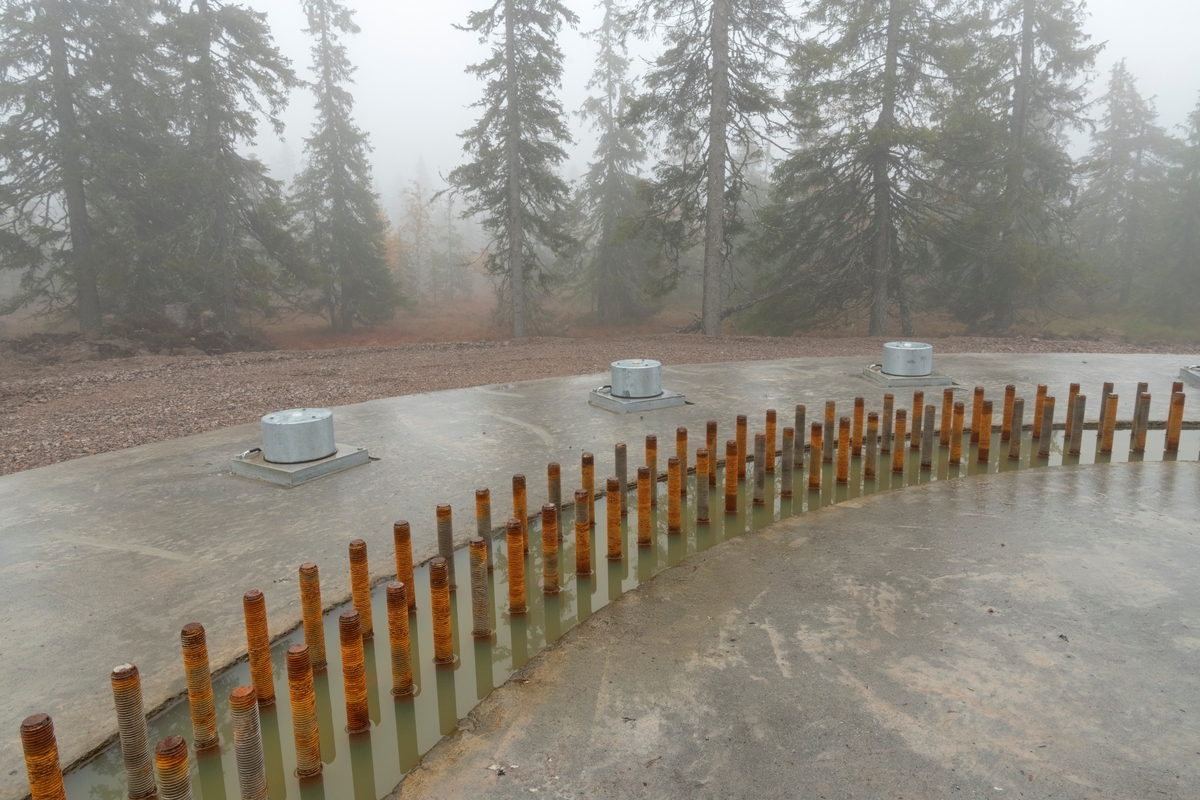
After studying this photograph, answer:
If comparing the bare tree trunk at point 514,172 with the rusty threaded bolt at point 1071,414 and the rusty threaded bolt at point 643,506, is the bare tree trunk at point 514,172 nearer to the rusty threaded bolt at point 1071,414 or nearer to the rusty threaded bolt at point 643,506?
the rusty threaded bolt at point 1071,414

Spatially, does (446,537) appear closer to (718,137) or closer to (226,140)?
(718,137)

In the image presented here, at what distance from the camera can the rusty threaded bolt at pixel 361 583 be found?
15.8ft

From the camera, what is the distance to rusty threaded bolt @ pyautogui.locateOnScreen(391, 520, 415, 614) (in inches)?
200

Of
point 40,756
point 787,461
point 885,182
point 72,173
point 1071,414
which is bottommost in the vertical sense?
point 787,461

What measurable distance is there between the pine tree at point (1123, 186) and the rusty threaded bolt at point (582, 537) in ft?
141

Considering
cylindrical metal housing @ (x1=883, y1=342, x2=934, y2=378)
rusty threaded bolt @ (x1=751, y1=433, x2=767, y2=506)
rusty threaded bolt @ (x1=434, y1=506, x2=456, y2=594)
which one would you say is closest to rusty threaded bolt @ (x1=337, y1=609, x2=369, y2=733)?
rusty threaded bolt @ (x1=434, y1=506, x2=456, y2=594)

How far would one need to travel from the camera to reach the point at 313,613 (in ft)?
15.0

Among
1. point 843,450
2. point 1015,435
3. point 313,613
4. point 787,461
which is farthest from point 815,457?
point 313,613

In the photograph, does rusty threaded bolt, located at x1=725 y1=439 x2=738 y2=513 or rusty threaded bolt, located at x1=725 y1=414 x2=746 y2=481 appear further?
rusty threaded bolt, located at x1=725 y1=414 x2=746 y2=481

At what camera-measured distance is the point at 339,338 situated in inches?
1298

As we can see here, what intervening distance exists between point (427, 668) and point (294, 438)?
4.29 metres

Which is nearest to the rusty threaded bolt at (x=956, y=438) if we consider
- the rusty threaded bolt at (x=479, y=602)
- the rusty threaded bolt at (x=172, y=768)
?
the rusty threaded bolt at (x=479, y=602)

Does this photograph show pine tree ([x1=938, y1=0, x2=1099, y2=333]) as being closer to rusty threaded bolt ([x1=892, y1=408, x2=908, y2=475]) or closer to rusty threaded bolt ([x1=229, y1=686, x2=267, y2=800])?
rusty threaded bolt ([x1=892, y1=408, x2=908, y2=475])

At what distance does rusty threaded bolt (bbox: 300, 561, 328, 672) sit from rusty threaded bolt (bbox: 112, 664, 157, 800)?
3.61ft
